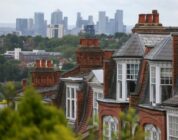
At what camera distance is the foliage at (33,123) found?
6.78 metres

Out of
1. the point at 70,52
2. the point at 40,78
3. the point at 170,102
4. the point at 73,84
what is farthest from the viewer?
the point at 70,52

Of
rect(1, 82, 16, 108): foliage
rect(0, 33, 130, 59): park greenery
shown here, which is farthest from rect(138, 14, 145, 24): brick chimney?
rect(0, 33, 130, 59): park greenery

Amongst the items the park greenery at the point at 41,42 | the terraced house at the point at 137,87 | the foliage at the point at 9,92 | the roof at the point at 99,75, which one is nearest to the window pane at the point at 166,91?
the terraced house at the point at 137,87

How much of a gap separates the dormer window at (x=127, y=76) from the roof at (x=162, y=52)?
1311mm

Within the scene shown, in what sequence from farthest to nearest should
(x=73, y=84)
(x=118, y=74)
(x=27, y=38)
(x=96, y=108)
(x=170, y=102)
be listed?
(x=27, y=38) < (x=73, y=84) < (x=96, y=108) < (x=118, y=74) < (x=170, y=102)

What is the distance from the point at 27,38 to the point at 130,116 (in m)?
166

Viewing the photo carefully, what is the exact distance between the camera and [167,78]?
21.3 meters

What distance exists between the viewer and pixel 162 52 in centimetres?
2161

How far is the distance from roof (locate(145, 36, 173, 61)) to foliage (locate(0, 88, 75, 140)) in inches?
556

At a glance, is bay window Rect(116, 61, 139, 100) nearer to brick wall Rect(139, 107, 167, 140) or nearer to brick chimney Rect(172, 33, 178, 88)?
brick wall Rect(139, 107, 167, 140)

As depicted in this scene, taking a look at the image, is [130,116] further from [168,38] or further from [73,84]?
[73,84]

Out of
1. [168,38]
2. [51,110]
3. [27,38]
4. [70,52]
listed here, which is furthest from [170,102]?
[27,38]

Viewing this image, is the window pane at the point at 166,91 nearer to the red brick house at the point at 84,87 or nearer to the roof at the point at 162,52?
the roof at the point at 162,52

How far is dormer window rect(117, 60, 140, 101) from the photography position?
77.3ft
